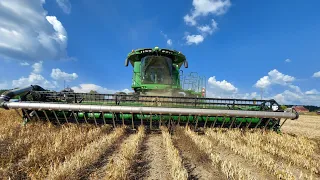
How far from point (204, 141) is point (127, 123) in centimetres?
243

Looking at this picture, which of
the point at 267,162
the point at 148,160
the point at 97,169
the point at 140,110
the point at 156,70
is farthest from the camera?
the point at 156,70

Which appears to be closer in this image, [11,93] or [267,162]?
[267,162]

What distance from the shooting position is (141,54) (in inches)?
342

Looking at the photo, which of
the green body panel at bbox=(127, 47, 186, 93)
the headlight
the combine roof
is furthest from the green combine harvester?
the combine roof

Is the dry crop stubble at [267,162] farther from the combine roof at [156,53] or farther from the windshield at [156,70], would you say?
the combine roof at [156,53]

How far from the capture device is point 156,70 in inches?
334

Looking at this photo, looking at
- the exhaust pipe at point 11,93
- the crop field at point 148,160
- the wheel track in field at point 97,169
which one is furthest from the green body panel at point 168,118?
the wheel track in field at point 97,169

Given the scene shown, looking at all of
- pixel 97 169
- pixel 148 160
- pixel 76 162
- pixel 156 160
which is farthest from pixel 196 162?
pixel 76 162

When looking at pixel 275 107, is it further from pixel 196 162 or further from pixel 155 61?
pixel 155 61

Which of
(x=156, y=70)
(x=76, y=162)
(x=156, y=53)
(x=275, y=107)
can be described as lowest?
(x=76, y=162)

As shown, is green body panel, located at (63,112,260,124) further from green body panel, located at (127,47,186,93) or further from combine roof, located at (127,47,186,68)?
combine roof, located at (127,47,186,68)

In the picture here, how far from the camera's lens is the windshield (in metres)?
8.43

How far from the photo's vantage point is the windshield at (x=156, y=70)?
332 inches

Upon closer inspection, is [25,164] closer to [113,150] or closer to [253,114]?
[113,150]
